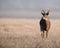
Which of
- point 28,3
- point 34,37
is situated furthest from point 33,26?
point 28,3

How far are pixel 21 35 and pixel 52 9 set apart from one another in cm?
58

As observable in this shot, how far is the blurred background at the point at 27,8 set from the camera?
2697mm

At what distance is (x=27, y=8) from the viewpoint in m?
2.80

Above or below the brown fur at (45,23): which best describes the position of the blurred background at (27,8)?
above

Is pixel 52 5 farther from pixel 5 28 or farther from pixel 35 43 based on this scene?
pixel 5 28

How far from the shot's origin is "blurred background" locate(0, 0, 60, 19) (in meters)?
2.70

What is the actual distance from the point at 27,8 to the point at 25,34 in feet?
1.24

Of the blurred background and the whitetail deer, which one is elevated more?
the blurred background

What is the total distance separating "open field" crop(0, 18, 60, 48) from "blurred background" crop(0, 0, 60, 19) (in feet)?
0.24

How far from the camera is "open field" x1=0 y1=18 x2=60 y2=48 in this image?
2.66m

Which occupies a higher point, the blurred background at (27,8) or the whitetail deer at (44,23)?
the blurred background at (27,8)

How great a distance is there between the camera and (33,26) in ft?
9.05

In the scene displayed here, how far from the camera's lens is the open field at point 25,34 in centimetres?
266

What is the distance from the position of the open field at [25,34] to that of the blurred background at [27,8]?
7 centimetres
